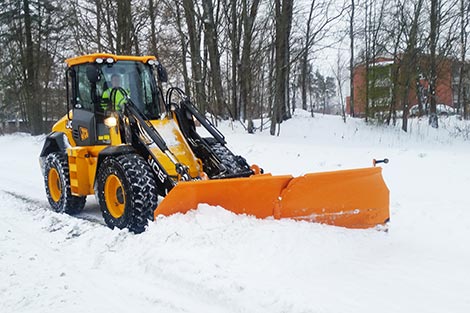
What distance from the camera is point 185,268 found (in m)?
4.03

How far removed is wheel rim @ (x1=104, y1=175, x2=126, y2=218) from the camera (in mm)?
5746

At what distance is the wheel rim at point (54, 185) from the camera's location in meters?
7.36

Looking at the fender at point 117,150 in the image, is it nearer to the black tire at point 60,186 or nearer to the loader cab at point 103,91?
the loader cab at point 103,91

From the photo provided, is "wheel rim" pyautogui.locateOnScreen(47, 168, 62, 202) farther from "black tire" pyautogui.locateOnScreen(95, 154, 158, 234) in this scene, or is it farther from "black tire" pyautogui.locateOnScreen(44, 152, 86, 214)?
"black tire" pyautogui.locateOnScreen(95, 154, 158, 234)

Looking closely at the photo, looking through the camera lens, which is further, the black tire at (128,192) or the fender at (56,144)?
the fender at (56,144)

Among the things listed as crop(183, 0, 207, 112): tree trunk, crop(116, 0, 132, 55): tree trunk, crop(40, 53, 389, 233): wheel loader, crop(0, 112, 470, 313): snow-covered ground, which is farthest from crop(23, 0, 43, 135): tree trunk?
crop(0, 112, 470, 313): snow-covered ground

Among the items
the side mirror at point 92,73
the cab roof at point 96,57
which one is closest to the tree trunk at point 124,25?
the cab roof at point 96,57

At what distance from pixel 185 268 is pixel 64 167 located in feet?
12.3

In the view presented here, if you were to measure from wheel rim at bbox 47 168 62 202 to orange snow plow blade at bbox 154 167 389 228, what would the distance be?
3139 mm

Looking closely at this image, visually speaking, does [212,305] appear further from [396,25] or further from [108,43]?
[396,25]

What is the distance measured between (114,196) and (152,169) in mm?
642

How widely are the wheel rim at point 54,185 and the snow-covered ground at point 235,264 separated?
1.67 ft

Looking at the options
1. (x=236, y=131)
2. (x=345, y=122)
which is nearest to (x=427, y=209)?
(x=236, y=131)

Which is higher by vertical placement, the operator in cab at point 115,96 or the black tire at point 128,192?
the operator in cab at point 115,96
